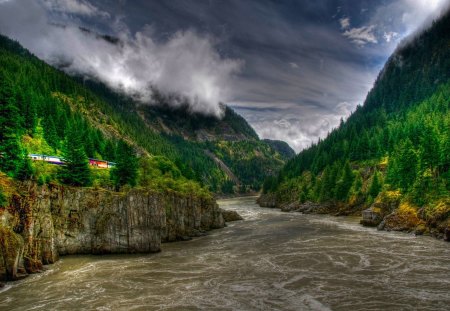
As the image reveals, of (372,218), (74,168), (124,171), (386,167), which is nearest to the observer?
(74,168)

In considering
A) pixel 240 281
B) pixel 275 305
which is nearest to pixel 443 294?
pixel 275 305

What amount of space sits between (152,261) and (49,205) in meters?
17.4

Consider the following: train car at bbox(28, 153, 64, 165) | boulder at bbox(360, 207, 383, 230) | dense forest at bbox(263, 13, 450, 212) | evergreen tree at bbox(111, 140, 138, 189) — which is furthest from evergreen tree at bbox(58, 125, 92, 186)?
dense forest at bbox(263, 13, 450, 212)

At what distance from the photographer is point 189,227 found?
80000 mm

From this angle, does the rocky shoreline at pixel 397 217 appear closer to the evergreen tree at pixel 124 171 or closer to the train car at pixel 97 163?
the evergreen tree at pixel 124 171

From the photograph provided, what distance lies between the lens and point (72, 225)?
177 ft

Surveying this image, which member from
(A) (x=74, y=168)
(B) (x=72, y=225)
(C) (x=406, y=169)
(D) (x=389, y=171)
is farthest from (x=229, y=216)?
(B) (x=72, y=225)

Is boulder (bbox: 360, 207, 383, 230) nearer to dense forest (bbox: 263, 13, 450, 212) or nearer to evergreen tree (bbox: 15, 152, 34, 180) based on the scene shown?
dense forest (bbox: 263, 13, 450, 212)

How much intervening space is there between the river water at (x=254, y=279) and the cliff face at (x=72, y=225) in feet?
7.76

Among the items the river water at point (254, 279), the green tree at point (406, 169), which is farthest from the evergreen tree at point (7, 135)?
the green tree at point (406, 169)

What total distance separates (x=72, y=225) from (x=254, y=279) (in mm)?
30643

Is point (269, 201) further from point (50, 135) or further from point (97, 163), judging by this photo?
point (50, 135)

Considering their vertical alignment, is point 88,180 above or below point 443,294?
above

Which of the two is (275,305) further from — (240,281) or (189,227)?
(189,227)
